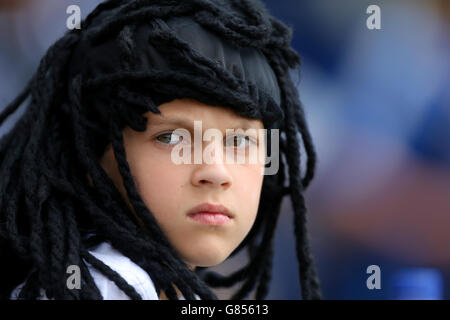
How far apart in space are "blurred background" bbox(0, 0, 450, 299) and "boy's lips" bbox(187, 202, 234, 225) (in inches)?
41.8

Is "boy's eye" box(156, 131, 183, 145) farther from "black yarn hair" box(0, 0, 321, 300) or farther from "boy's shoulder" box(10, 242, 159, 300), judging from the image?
"boy's shoulder" box(10, 242, 159, 300)

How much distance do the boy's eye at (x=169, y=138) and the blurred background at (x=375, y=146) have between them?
108cm

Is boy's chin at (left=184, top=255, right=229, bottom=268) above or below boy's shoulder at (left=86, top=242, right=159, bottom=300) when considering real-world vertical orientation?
below

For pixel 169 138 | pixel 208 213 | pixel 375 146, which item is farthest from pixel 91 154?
pixel 375 146

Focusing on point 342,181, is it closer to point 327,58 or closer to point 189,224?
point 327,58

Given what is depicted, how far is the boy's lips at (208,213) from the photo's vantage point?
114cm

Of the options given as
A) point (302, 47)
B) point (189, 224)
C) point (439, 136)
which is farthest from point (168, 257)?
point (439, 136)

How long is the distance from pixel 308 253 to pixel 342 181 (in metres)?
0.93

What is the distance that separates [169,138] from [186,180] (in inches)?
4.3

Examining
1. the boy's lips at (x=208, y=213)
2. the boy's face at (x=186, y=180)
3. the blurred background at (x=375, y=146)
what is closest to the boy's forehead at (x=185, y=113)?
the boy's face at (x=186, y=180)

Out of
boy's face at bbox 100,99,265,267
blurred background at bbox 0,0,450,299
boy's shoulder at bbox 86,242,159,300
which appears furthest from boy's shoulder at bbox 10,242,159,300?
blurred background at bbox 0,0,450,299

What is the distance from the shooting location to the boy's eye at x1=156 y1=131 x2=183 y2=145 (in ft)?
3.81

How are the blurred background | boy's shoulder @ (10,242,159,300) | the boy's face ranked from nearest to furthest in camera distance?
boy's shoulder @ (10,242,159,300), the boy's face, the blurred background

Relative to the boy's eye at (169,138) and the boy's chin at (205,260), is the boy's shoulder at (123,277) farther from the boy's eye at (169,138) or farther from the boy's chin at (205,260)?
the boy's eye at (169,138)
